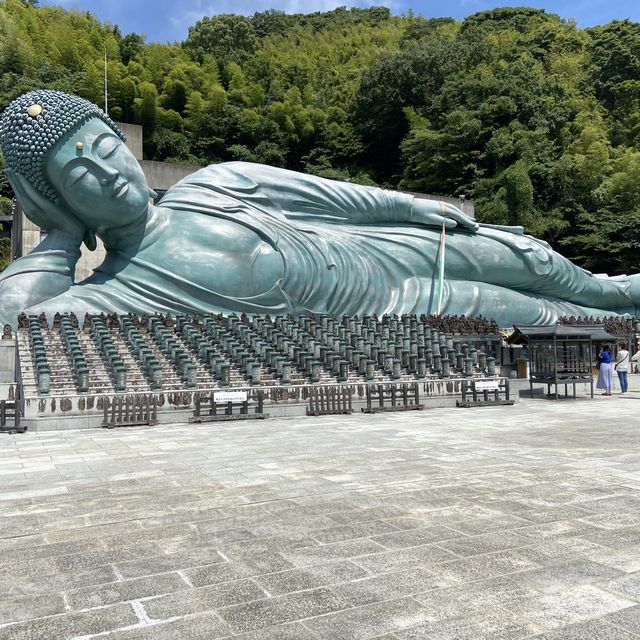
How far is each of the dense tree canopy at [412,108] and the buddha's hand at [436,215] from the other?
17158mm

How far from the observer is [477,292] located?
19188 millimetres

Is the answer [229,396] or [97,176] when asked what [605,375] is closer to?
[229,396]

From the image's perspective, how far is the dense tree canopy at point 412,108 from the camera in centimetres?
3834

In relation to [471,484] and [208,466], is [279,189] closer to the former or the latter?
[208,466]

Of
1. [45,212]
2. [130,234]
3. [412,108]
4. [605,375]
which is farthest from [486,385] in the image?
[412,108]

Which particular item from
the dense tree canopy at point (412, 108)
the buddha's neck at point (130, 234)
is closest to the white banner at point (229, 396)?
the buddha's neck at point (130, 234)

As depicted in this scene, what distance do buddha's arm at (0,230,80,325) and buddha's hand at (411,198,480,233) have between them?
30.5 feet

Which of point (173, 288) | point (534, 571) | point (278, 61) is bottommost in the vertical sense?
point (534, 571)

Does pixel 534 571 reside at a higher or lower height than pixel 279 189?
lower

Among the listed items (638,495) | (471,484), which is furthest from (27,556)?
(638,495)

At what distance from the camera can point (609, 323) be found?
20.2 m

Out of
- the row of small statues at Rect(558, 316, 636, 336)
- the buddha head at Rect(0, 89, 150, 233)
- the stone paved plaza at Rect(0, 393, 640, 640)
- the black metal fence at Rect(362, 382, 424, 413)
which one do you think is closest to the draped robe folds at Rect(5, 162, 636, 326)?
the row of small statues at Rect(558, 316, 636, 336)

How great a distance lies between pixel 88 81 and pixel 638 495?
3964 centimetres

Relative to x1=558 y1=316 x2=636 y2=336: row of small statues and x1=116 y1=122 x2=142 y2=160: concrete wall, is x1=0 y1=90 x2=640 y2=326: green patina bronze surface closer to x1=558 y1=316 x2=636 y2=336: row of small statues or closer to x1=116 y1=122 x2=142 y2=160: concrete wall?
x1=558 y1=316 x2=636 y2=336: row of small statues
